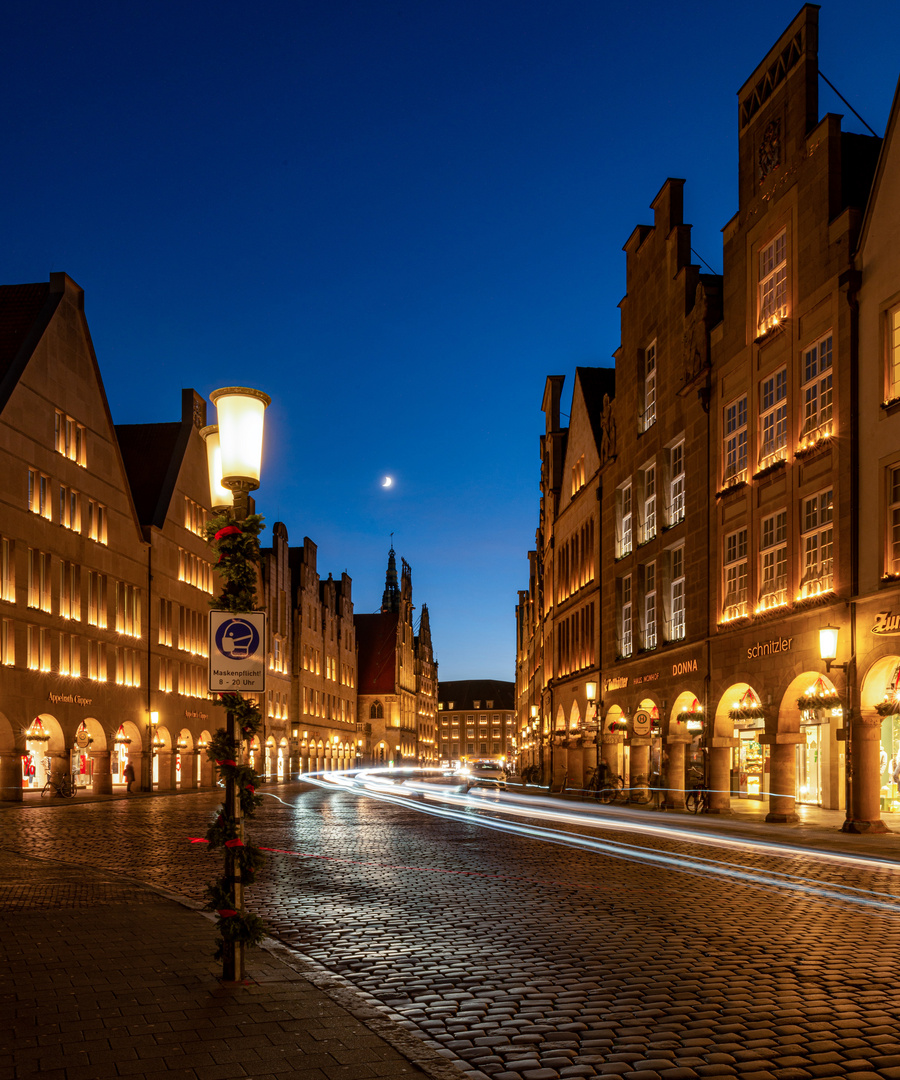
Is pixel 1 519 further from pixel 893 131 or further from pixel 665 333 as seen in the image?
pixel 893 131

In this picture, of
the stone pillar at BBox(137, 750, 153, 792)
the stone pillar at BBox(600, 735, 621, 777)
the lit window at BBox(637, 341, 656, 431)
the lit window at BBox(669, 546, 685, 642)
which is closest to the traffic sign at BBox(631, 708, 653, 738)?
the lit window at BBox(669, 546, 685, 642)

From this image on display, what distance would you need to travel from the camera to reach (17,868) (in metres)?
16.8

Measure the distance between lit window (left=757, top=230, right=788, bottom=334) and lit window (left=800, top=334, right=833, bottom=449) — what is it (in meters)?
2.02

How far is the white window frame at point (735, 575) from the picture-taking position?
29984mm

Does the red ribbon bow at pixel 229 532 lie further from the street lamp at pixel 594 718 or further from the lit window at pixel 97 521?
the lit window at pixel 97 521

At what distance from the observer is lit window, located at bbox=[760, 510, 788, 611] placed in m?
27.7

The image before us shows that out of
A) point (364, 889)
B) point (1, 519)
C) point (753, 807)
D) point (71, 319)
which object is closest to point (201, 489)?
point (71, 319)

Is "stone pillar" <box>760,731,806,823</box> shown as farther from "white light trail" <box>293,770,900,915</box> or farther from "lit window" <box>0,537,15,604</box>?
"lit window" <box>0,537,15,604</box>

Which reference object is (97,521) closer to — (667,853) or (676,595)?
(676,595)

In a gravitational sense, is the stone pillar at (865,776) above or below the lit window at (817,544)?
below

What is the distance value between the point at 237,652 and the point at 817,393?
21.0 meters

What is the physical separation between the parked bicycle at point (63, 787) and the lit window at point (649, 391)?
963 inches

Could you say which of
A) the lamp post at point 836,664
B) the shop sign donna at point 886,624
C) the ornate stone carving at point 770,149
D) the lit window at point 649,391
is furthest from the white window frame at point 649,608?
the shop sign donna at point 886,624

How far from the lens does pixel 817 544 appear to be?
25953 millimetres
